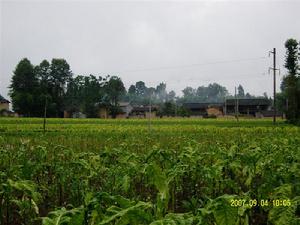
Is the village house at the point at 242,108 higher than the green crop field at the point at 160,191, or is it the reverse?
the village house at the point at 242,108

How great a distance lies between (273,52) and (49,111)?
109 ft

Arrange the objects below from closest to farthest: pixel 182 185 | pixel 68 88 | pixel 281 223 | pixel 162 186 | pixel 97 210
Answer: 1. pixel 97 210
2. pixel 162 186
3. pixel 281 223
4. pixel 182 185
5. pixel 68 88

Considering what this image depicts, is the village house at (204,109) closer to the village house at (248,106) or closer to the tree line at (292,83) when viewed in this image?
the village house at (248,106)

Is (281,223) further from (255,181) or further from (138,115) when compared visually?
(138,115)

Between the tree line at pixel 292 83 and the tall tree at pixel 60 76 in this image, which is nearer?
the tree line at pixel 292 83

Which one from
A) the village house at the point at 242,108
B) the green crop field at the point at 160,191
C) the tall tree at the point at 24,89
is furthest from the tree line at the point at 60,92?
the green crop field at the point at 160,191

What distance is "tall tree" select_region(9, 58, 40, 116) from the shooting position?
60375mm

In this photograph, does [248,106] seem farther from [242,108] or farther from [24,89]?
[24,89]

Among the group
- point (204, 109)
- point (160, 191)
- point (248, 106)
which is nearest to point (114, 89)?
→ point (204, 109)

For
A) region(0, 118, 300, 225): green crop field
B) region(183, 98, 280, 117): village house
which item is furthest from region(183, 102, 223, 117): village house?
region(0, 118, 300, 225): green crop field

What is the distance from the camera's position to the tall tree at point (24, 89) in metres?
60.4

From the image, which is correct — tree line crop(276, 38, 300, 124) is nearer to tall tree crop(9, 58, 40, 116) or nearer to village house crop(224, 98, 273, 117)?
village house crop(224, 98, 273, 117)

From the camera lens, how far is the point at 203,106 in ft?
253

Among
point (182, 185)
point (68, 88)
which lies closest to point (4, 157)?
point (182, 185)
